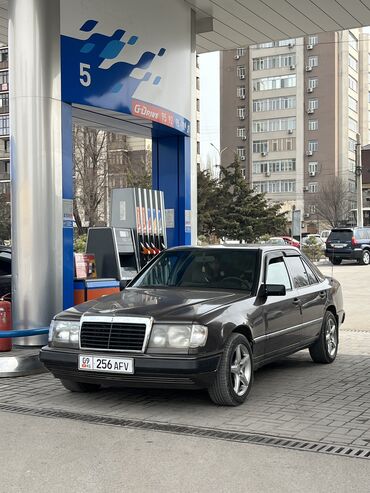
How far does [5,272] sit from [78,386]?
5519 millimetres

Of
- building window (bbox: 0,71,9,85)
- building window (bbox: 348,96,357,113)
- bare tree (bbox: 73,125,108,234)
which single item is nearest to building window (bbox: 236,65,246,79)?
building window (bbox: 348,96,357,113)

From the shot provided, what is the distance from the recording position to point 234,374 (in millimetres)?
6043

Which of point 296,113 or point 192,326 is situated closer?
point 192,326

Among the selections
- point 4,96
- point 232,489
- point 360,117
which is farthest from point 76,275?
point 360,117

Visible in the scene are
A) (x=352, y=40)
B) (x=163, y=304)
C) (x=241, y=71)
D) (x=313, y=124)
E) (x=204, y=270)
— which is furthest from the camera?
(x=241, y=71)

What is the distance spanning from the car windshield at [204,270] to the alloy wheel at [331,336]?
178cm

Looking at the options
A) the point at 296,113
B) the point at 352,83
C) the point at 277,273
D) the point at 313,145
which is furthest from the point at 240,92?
the point at 277,273

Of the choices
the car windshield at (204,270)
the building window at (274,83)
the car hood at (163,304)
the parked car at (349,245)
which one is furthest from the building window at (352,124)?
the car hood at (163,304)

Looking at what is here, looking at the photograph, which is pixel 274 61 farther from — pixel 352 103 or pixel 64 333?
pixel 64 333

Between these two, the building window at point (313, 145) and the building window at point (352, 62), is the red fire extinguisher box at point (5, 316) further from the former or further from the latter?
the building window at point (352, 62)

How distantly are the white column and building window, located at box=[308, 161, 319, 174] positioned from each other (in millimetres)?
91021

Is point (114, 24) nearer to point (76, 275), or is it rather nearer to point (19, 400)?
point (76, 275)

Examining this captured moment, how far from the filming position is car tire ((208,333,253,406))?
584 centimetres

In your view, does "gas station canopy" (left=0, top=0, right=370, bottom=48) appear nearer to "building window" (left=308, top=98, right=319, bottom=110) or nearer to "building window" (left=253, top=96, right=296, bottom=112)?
"building window" (left=308, top=98, right=319, bottom=110)
